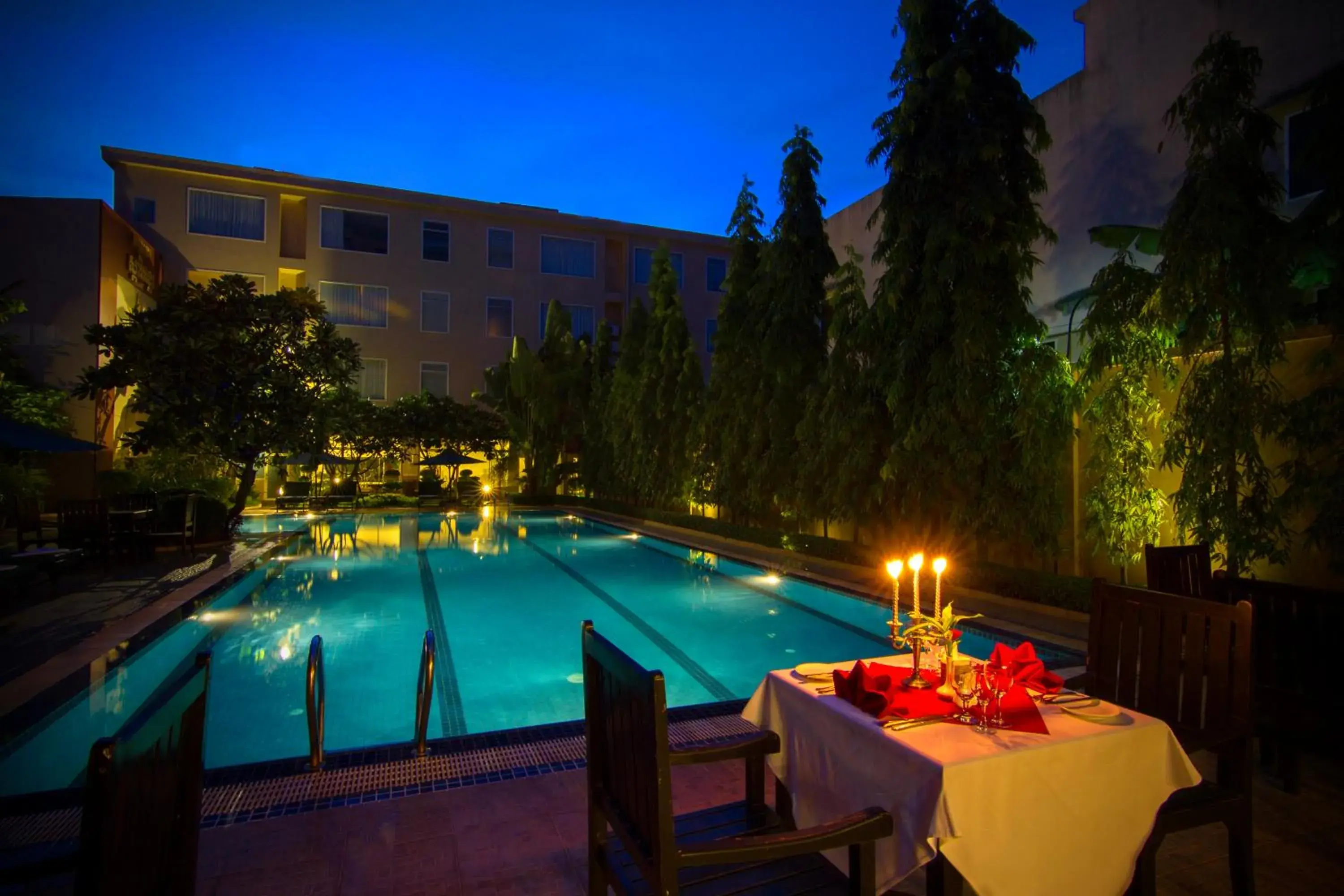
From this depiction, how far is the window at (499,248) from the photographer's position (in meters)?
28.6

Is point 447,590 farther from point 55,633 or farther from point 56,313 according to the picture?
point 56,313

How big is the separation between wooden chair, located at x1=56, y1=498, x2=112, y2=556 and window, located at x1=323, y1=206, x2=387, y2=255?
18778mm

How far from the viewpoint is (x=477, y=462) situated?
2717cm

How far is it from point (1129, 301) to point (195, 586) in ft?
33.2

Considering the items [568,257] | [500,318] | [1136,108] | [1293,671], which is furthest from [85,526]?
[568,257]

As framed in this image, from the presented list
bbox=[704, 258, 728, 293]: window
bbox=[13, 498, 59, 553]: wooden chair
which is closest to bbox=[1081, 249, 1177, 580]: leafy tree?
bbox=[13, 498, 59, 553]: wooden chair

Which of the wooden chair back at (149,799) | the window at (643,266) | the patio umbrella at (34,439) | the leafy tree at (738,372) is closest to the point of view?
the wooden chair back at (149,799)

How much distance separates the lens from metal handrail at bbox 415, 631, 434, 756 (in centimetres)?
369

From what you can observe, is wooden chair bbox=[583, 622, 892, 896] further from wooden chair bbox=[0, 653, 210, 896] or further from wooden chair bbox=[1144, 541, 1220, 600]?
wooden chair bbox=[1144, 541, 1220, 600]

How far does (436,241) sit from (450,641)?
2367 centimetres

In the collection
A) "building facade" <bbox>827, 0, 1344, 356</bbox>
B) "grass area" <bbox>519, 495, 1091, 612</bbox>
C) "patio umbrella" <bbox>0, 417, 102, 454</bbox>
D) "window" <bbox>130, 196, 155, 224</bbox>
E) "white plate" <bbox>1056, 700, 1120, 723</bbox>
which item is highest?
"window" <bbox>130, 196, 155, 224</bbox>

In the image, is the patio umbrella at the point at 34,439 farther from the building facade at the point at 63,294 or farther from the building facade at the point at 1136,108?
the building facade at the point at 1136,108

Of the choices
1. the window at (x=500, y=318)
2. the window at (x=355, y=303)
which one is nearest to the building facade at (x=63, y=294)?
the window at (x=355, y=303)

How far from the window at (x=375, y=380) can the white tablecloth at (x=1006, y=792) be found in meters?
27.1
